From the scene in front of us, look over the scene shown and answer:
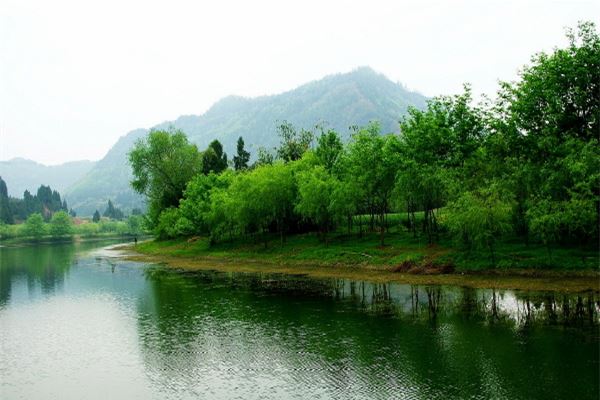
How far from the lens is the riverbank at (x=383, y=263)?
47.6 meters

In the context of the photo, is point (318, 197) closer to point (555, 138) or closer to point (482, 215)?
point (482, 215)

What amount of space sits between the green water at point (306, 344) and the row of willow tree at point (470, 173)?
11.4 metres

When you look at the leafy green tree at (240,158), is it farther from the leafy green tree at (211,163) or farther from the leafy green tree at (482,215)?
the leafy green tree at (482,215)

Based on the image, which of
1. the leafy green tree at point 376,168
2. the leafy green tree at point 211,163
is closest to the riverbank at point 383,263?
the leafy green tree at point 376,168

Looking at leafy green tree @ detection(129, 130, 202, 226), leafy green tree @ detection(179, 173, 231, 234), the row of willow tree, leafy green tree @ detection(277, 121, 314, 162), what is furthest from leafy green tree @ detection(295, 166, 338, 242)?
leafy green tree @ detection(129, 130, 202, 226)

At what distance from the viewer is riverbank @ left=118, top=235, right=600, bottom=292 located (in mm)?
47562

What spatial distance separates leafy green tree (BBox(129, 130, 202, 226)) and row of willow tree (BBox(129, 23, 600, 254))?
2358 cm

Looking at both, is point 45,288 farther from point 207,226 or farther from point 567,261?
point 567,261

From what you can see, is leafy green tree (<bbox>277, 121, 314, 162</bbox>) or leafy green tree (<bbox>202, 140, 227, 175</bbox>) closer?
leafy green tree (<bbox>277, 121, 314, 162</bbox>)

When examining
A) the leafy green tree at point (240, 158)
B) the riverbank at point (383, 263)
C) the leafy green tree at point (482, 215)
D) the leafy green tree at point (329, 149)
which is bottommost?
the riverbank at point (383, 263)

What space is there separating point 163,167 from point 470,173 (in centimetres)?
7793

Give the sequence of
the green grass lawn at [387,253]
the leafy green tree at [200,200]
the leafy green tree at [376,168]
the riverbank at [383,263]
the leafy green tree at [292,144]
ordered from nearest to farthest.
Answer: the riverbank at [383,263] → the green grass lawn at [387,253] → the leafy green tree at [376,168] → the leafy green tree at [200,200] → the leafy green tree at [292,144]

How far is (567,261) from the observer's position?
49094 millimetres

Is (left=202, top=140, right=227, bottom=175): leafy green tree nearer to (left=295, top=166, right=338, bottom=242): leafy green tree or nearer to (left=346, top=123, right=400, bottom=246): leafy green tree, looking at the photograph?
(left=295, top=166, right=338, bottom=242): leafy green tree
